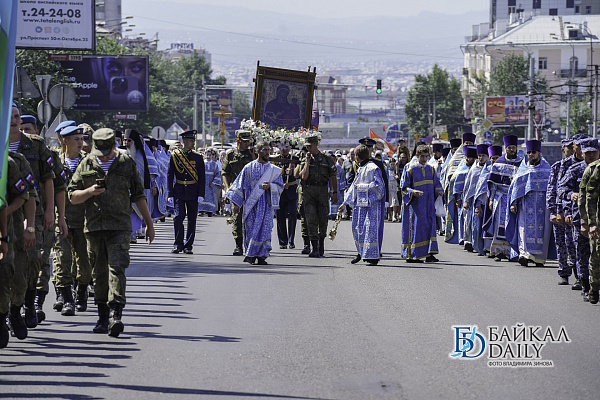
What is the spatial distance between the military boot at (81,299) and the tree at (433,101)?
11048cm

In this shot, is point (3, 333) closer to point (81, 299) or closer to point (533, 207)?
point (81, 299)

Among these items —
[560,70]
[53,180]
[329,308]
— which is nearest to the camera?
[53,180]

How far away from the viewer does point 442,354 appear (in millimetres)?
9914

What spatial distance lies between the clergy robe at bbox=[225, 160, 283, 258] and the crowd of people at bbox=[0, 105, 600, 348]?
2cm

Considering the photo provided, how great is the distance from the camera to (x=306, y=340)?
1066 cm

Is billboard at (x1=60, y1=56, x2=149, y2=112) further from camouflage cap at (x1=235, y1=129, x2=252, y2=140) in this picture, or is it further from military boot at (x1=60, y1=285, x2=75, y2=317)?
military boot at (x1=60, y1=285, x2=75, y2=317)

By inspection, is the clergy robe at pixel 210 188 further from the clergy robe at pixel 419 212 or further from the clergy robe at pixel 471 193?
the clergy robe at pixel 419 212

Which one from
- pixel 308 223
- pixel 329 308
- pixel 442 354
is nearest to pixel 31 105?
pixel 308 223

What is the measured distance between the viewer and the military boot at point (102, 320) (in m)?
11.1

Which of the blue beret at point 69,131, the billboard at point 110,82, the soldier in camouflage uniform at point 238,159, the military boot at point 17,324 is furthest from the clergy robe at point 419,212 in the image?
the billboard at point 110,82

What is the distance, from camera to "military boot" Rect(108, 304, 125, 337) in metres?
10.8

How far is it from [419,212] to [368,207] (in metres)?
0.96

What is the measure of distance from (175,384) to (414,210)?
1090cm

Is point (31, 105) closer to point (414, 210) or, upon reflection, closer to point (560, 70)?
point (414, 210)
